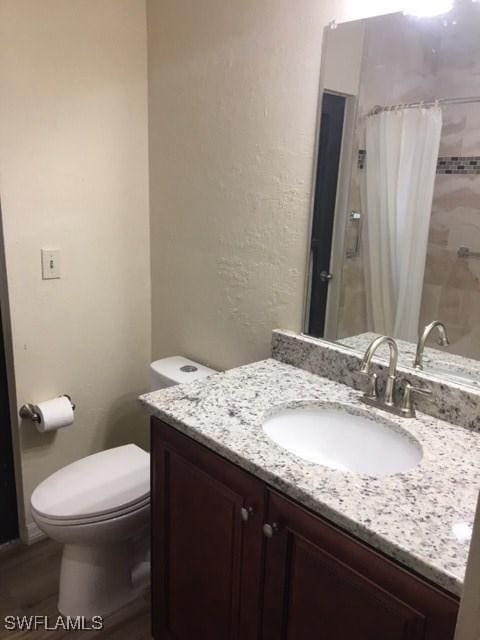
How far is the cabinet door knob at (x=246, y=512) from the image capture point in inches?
43.6

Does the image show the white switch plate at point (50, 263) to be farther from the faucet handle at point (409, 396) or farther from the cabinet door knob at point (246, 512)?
the faucet handle at point (409, 396)

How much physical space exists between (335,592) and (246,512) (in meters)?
0.25

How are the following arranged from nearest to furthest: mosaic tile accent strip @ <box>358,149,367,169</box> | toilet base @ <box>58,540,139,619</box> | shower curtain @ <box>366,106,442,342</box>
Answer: shower curtain @ <box>366,106,442,342</box> < mosaic tile accent strip @ <box>358,149,367,169</box> < toilet base @ <box>58,540,139,619</box>

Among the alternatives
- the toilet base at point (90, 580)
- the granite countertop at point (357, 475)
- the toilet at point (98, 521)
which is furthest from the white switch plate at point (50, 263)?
the toilet base at point (90, 580)

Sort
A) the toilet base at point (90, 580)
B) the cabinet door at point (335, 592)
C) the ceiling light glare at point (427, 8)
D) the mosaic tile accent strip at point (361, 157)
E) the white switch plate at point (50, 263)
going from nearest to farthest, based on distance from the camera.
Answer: the cabinet door at point (335, 592)
the ceiling light glare at point (427, 8)
the mosaic tile accent strip at point (361, 157)
the toilet base at point (90, 580)
the white switch plate at point (50, 263)

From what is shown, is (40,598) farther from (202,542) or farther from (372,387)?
(372,387)

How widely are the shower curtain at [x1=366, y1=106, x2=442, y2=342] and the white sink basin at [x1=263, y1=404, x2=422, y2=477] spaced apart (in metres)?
0.29

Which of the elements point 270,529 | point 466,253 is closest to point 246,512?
point 270,529

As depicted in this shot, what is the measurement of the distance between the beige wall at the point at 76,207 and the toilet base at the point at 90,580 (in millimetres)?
447

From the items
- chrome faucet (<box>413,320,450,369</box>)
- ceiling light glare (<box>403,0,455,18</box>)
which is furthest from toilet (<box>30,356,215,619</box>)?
ceiling light glare (<box>403,0,455,18</box>)

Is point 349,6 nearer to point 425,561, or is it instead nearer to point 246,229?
point 246,229

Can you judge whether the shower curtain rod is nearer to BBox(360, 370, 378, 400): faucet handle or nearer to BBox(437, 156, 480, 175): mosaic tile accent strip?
BBox(437, 156, 480, 175): mosaic tile accent strip

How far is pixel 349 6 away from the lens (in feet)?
4.59

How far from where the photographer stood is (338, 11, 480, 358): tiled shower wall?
1252 mm
